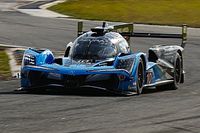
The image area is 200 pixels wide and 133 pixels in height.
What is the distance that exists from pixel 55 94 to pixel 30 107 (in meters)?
2.20

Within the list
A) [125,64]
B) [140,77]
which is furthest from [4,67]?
[125,64]

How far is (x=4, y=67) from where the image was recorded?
17453mm

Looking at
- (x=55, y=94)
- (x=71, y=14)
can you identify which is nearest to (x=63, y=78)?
(x=55, y=94)

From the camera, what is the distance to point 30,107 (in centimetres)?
1046

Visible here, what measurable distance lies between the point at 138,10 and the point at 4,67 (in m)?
27.8

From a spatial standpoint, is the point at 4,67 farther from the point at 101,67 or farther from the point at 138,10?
the point at 138,10

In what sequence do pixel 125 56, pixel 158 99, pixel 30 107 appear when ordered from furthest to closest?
pixel 125 56
pixel 158 99
pixel 30 107

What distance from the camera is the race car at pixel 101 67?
41.2 ft

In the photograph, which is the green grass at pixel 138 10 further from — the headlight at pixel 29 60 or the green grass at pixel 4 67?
the headlight at pixel 29 60

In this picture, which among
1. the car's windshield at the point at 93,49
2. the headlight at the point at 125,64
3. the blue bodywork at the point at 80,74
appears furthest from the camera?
the car's windshield at the point at 93,49

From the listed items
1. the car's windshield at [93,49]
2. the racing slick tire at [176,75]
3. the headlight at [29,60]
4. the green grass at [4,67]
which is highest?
the car's windshield at [93,49]

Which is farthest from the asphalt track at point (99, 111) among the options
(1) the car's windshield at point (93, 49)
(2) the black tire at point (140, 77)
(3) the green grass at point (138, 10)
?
(3) the green grass at point (138, 10)

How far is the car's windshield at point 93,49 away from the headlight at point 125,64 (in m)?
0.74

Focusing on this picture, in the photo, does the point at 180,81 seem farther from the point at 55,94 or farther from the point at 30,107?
the point at 30,107
